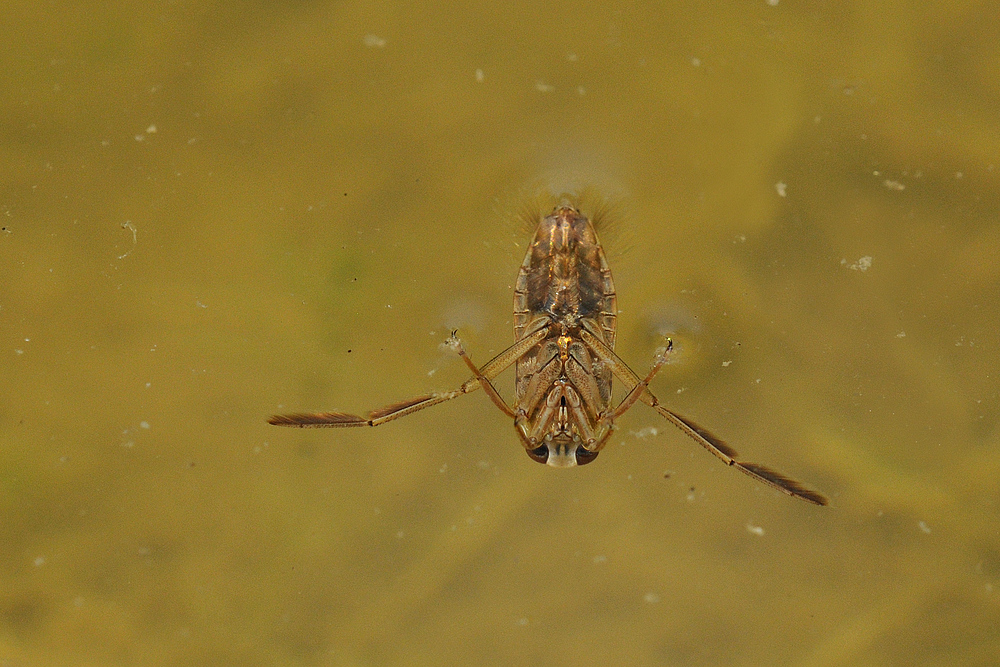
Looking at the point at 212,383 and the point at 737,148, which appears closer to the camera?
the point at 737,148

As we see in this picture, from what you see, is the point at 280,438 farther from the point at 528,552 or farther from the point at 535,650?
the point at 535,650

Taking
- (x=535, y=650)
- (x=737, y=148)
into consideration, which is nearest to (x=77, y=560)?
(x=535, y=650)

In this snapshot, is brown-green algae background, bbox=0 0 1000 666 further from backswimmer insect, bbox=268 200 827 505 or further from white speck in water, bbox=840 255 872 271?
backswimmer insect, bbox=268 200 827 505

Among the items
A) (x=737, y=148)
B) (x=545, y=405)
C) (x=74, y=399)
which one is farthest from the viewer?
(x=74, y=399)

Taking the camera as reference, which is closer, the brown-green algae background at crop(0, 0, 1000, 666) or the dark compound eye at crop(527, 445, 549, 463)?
the dark compound eye at crop(527, 445, 549, 463)

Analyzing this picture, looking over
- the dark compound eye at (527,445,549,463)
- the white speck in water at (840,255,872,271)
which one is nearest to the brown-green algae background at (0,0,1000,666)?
the white speck in water at (840,255,872,271)

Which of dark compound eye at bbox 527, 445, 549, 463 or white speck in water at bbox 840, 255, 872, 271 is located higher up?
white speck in water at bbox 840, 255, 872, 271
